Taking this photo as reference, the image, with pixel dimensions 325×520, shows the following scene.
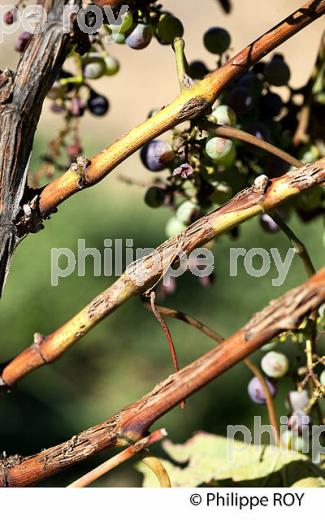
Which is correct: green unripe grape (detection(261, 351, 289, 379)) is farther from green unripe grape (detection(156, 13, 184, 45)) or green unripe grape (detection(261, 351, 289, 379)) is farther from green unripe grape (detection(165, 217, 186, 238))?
green unripe grape (detection(156, 13, 184, 45))

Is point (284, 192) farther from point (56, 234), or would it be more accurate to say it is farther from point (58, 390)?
point (56, 234)

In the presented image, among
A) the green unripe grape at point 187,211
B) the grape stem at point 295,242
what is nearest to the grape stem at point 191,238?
the grape stem at point 295,242

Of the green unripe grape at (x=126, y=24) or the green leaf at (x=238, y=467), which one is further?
the green leaf at (x=238, y=467)

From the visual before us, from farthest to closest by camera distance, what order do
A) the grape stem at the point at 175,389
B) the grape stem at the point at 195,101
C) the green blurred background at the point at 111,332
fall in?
the green blurred background at the point at 111,332 → the grape stem at the point at 195,101 → the grape stem at the point at 175,389

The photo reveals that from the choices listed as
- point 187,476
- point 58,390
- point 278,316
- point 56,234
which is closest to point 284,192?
point 278,316

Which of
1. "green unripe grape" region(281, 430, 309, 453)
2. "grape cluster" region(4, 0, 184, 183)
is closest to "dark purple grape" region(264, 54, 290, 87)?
"grape cluster" region(4, 0, 184, 183)

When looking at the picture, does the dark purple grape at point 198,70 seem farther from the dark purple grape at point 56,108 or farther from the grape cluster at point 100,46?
the dark purple grape at point 56,108
